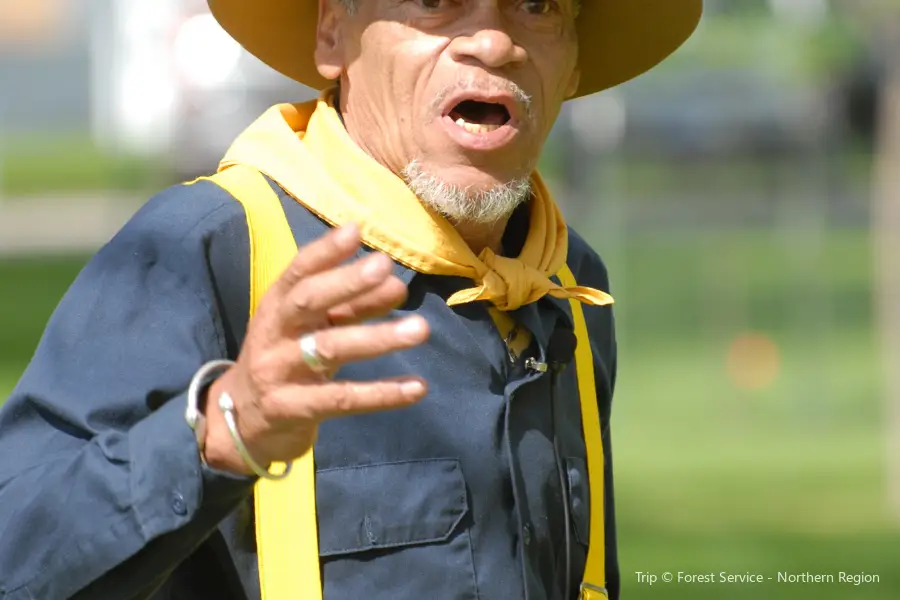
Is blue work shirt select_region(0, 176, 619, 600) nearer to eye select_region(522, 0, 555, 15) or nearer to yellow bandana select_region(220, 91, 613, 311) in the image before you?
yellow bandana select_region(220, 91, 613, 311)

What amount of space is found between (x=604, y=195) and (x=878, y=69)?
7.71m

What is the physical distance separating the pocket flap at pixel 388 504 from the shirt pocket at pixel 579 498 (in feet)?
0.98

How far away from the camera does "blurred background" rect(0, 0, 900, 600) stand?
8336 millimetres

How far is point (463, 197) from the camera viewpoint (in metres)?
2.70

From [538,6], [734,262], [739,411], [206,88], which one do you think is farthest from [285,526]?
[206,88]

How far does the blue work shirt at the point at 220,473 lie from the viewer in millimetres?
2123

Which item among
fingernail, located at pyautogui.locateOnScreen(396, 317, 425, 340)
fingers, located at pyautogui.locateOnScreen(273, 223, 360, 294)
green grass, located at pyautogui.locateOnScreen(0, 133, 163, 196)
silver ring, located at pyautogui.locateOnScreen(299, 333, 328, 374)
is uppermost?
fingers, located at pyautogui.locateOnScreen(273, 223, 360, 294)

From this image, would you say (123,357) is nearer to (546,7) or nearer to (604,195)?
(546,7)

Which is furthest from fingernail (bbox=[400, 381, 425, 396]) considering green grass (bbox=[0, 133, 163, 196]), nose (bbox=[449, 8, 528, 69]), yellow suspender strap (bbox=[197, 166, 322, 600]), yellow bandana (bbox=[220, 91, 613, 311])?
green grass (bbox=[0, 133, 163, 196])

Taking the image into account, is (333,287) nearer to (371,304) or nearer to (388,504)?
(371,304)

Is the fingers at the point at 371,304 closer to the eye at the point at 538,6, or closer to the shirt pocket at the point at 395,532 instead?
the shirt pocket at the point at 395,532

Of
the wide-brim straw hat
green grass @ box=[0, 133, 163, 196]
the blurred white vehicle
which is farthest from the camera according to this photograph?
green grass @ box=[0, 133, 163, 196]

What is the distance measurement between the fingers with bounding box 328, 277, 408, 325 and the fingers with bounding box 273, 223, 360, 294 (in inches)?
2.0

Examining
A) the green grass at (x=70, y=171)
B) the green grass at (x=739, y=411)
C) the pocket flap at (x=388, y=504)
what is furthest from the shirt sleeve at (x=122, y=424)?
the green grass at (x=70, y=171)
